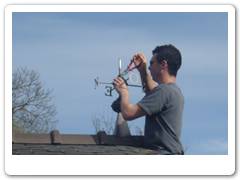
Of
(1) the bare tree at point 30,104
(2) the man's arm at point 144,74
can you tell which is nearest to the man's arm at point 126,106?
(2) the man's arm at point 144,74

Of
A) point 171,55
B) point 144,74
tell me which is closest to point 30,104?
point 144,74

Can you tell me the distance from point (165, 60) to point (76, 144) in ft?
2.94

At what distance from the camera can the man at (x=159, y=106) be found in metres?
11.1

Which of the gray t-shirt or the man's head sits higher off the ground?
the man's head

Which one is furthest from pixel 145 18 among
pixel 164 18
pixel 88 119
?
pixel 88 119

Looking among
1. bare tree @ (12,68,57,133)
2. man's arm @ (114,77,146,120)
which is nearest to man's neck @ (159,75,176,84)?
man's arm @ (114,77,146,120)

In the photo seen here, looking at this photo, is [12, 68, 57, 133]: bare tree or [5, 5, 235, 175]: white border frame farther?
[12, 68, 57, 133]: bare tree

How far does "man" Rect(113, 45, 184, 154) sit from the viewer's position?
11086mm

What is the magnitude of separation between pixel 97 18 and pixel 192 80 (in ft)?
2.71

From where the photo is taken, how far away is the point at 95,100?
437 inches

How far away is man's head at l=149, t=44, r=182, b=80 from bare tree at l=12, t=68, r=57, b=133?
79 cm

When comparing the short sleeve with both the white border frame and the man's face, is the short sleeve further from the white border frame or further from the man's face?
the white border frame

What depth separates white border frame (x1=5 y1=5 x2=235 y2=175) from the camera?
11.0 m
